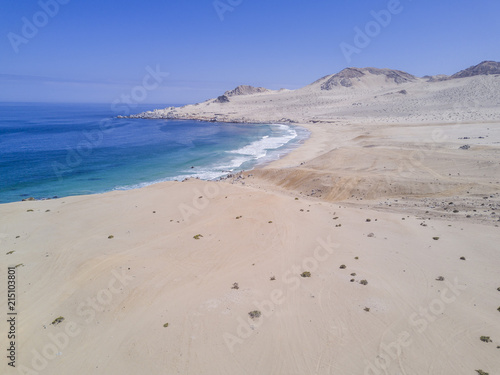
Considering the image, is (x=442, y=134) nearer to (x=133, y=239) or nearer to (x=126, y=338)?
(x=133, y=239)

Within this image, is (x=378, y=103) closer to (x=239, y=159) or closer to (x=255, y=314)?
(x=239, y=159)

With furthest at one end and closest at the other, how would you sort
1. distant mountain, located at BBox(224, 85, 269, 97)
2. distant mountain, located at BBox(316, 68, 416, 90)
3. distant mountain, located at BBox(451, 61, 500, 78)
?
distant mountain, located at BBox(224, 85, 269, 97), distant mountain, located at BBox(316, 68, 416, 90), distant mountain, located at BBox(451, 61, 500, 78)

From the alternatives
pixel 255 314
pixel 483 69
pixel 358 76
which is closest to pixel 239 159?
pixel 255 314

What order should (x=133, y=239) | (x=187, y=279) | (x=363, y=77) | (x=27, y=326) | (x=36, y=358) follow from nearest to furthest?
(x=36, y=358) < (x=27, y=326) < (x=187, y=279) < (x=133, y=239) < (x=363, y=77)

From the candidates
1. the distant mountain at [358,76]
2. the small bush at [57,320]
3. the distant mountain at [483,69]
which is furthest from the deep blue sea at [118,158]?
the distant mountain at [483,69]

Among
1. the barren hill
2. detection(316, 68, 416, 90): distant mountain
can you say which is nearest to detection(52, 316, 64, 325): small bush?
the barren hill

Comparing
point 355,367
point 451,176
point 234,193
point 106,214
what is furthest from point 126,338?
point 451,176

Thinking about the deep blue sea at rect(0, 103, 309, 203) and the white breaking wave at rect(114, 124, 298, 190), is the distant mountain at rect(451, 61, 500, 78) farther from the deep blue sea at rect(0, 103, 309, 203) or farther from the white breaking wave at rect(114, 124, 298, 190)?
the white breaking wave at rect(114, 124, 298, 190)
